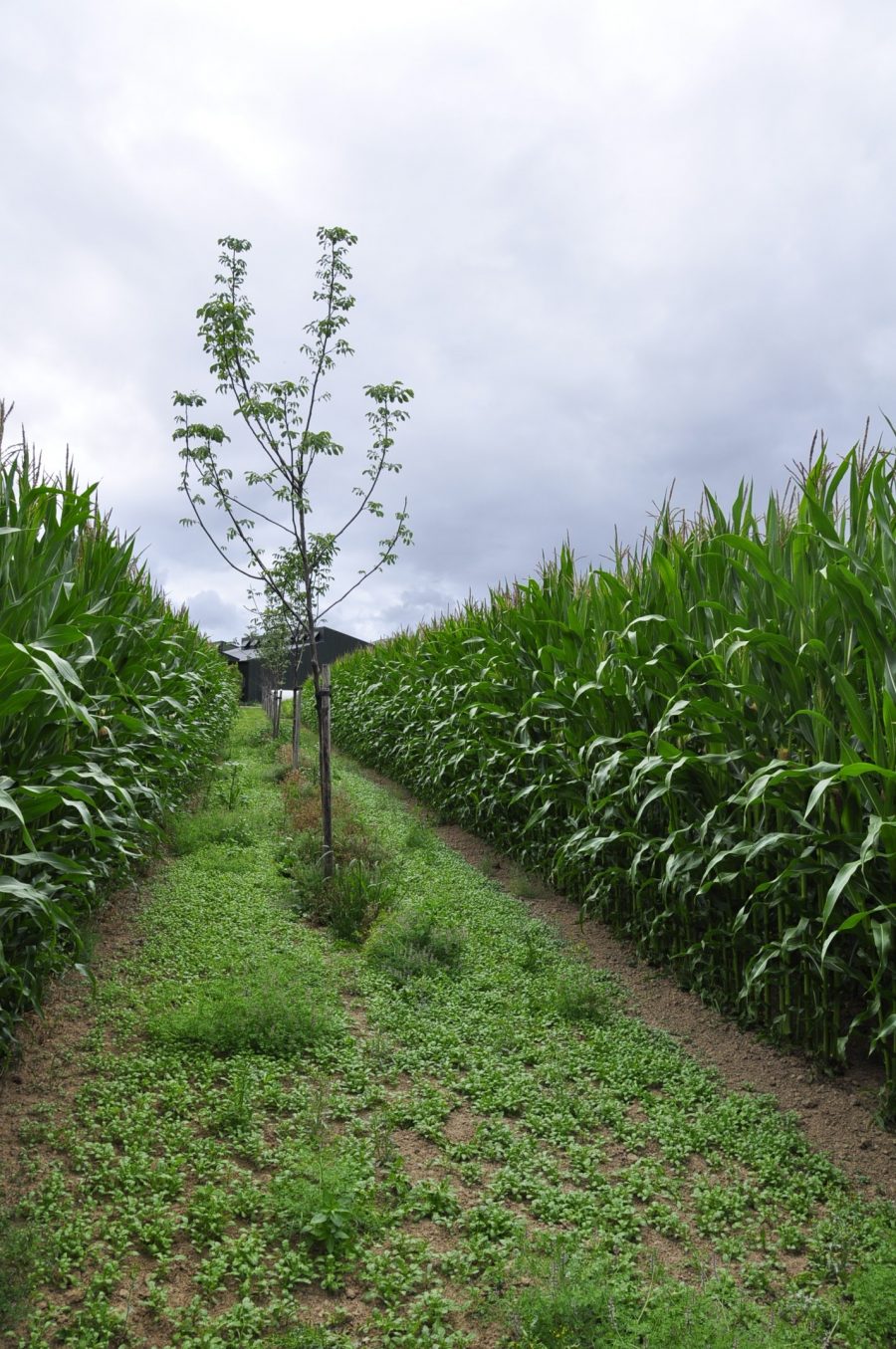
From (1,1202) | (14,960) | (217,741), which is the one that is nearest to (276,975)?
(14,960)

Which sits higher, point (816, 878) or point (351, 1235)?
point (816, 878)

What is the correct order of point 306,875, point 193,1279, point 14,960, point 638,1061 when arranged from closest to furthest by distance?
point 193,1279, point 14,960, point 638,1061, point 306,875

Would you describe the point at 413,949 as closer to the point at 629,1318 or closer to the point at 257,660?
the point at 629,1318

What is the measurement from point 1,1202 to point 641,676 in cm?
375

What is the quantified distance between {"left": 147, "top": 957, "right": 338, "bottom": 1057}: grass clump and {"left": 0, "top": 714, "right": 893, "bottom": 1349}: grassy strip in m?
0.01

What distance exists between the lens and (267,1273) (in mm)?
2705

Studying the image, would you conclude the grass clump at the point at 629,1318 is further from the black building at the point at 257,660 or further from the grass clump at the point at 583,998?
the black building at the point at 257,660

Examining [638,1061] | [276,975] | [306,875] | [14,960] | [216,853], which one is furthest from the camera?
[216,853]

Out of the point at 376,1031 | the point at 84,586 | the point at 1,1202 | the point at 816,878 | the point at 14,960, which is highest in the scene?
the point at 84,586

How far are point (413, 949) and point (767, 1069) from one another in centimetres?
211

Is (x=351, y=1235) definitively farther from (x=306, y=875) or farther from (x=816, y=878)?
(x=306, y=875)

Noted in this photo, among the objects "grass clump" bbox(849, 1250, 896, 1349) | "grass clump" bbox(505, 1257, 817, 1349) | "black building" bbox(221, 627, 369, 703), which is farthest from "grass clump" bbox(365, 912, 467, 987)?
"black building" bbox(221, 627, 369, 703)

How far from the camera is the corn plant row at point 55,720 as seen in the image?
10.2ft

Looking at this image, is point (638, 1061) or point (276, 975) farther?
point (276, 975)
